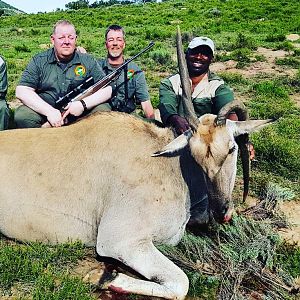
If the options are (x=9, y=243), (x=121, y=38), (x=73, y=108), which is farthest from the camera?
(x=121, y=38)

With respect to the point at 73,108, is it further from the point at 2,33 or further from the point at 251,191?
the point at 2,33

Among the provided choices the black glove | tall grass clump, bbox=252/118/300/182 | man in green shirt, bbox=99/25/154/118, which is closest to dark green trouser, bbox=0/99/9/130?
man in green shirt, bbox=99/25/154/118

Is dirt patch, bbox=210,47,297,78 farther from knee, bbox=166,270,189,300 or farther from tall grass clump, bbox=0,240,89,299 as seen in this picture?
knee, bbox=166,270,189,300

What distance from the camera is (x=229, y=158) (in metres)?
4.70

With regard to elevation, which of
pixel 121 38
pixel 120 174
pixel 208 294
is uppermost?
pixel 121 38

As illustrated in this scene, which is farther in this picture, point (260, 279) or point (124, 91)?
point (124, 91)

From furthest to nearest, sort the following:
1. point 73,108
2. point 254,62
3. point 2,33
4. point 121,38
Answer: point 2,33
point 254,62
point 121,38
point 73,108

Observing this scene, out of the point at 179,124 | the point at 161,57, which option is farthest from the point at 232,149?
the point at 161,57

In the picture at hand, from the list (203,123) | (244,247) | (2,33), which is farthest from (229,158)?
(2,33)

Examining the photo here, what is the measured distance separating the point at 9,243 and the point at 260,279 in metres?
2.65

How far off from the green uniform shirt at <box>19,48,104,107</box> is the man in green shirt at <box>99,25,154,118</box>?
57 centimetres

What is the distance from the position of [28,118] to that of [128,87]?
196 cm

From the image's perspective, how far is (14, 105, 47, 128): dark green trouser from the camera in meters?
6.69

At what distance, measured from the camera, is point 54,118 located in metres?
6.45
